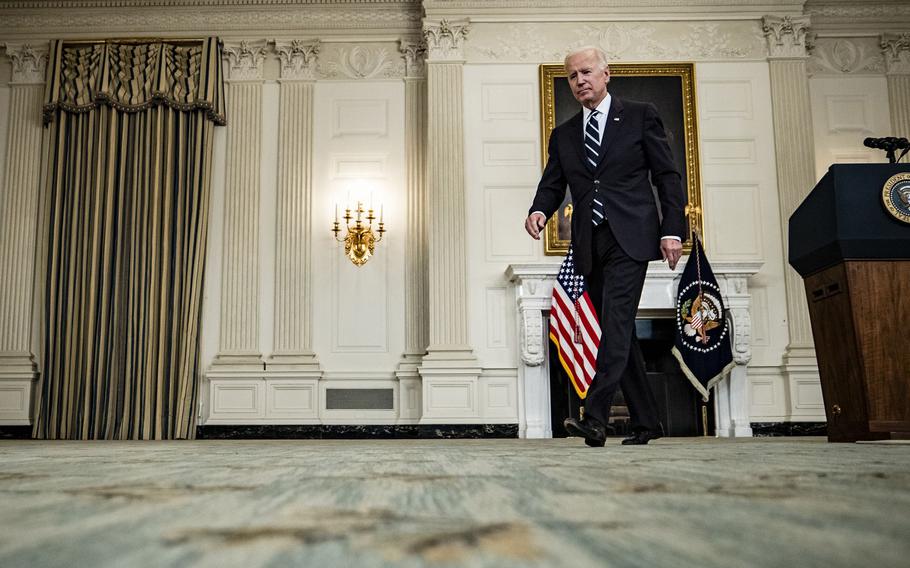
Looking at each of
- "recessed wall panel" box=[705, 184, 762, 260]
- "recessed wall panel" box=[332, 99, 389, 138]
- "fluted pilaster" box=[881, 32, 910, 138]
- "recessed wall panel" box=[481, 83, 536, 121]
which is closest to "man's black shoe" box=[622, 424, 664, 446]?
"recessed wall panel" box=[705, 184, 762, 260]

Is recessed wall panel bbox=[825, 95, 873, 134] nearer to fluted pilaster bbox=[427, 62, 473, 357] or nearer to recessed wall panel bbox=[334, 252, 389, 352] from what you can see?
fluted pilaster bbox=[427, 62, 473, 357]

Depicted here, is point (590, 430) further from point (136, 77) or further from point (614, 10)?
point (136, 77)

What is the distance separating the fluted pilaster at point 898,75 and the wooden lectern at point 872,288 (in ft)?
18.3

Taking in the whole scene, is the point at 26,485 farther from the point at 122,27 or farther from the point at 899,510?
the point at 122,27

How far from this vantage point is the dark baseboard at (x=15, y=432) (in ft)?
23.4

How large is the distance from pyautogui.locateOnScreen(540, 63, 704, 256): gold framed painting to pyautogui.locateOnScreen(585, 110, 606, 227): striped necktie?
3.85 m

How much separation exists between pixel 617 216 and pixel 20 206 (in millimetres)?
6426

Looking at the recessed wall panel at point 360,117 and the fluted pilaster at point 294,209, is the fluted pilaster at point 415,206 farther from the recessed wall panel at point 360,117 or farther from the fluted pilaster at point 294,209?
the fluted pilaster at point 294,209

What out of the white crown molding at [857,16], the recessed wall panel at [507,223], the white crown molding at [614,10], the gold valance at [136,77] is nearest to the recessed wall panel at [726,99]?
the white crown molding at [614,10]

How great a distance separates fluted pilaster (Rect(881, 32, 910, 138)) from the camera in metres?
7.50

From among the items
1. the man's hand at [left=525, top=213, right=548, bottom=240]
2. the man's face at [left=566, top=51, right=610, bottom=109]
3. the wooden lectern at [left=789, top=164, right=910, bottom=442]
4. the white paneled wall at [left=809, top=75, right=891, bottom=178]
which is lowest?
the wooden lectern at [left=789, top=164, right=910, bottom=442]

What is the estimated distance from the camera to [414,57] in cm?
767

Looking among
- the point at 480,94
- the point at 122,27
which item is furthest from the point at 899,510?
the point at 122,27

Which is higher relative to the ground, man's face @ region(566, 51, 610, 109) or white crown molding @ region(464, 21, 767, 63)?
white crown molding @ region(464, 21, 767, 63)
